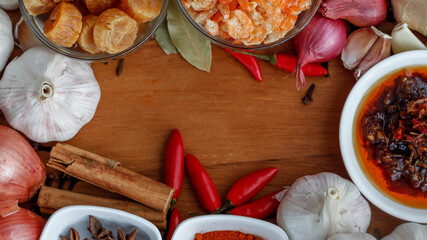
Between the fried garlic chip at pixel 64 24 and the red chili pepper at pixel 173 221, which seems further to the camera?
the red chili pepper at pixel 173 221

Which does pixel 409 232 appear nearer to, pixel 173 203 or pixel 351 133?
pixel 351 133

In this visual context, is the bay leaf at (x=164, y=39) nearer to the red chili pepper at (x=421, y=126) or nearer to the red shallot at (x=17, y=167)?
the red shallot at (x=17, y=167)

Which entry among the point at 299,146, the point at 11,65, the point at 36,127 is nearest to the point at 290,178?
the point at 299,146

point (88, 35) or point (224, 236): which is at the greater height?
point (88, 35)

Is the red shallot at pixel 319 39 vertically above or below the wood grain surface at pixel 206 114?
above

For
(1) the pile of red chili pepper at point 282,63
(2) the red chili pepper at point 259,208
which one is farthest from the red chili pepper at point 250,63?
(2) the red chili pepper at point 259,208

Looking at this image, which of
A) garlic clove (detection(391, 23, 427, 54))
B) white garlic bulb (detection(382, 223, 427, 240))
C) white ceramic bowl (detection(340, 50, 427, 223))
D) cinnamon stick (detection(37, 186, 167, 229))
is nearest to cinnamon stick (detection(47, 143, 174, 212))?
cinnamon stick (detection(37, 186, 167, 229))

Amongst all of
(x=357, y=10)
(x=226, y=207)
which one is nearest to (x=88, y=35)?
(x=226, y=207)
